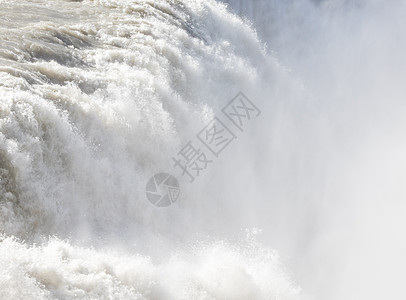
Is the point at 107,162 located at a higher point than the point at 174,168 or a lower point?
lower

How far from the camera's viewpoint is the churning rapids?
6727 mm

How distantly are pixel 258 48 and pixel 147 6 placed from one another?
16.1ft

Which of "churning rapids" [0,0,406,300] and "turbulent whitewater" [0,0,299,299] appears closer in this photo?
"turbulent whitewater" [0,0,299,299]

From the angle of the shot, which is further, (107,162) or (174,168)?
(174,168)

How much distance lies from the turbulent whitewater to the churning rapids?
0.09ft

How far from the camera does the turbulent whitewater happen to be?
6.25 m

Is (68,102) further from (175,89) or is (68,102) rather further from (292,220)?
(292,220)

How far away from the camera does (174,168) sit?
10.0m

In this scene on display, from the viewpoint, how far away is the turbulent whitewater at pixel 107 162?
6.25 m

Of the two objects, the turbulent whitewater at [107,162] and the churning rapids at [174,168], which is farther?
the churning rapids at [174,168]

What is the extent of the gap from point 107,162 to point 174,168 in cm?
192

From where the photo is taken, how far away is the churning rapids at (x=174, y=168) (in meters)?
6.73

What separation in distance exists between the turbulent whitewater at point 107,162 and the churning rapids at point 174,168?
29 mm

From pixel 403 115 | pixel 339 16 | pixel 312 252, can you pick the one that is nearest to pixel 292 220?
pixel 312 252
